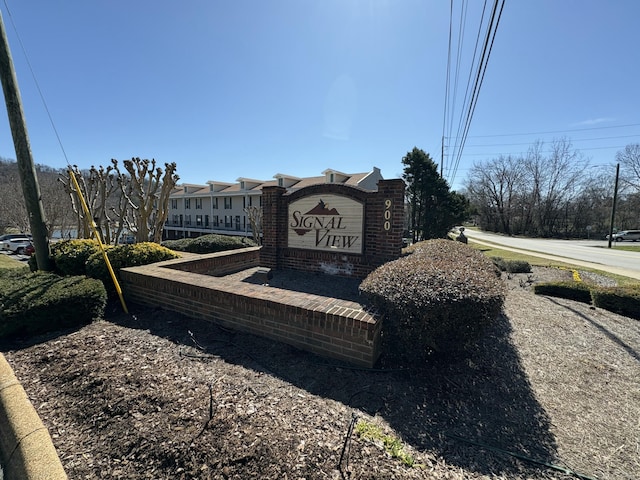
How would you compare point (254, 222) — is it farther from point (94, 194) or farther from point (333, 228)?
point (333, 228)

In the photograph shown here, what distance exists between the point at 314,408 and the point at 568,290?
7.20m

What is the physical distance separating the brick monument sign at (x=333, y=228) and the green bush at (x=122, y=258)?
2.76m

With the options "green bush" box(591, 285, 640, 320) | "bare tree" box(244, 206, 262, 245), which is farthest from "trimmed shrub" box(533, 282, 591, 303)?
"bare tree" box(244, 206, 262, 245)

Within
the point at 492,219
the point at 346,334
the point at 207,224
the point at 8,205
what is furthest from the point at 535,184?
the point at 8,205

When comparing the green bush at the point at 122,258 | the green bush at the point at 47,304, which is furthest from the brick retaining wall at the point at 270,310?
the green bush at the point at 47,304

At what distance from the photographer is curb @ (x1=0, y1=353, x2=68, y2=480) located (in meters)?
1.99

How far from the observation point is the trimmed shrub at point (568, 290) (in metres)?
6.33

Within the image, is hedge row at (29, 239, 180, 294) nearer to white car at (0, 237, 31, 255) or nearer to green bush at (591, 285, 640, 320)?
green bush at (591, 285, 640, 320)

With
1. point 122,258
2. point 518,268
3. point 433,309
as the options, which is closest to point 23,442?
point 433,309

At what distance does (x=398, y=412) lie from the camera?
8.23 feet

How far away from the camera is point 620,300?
557 centimetres

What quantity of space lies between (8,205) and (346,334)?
35457 millimetres

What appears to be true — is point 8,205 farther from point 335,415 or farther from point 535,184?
point 535,184

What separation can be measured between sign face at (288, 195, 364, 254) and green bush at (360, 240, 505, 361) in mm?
3410
